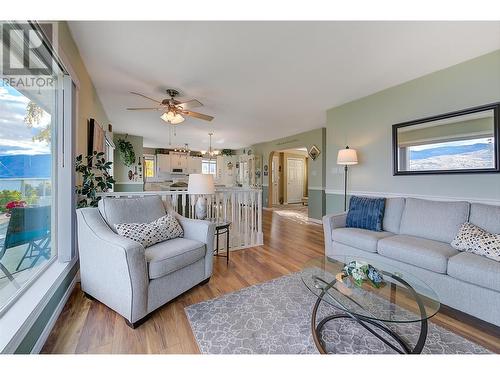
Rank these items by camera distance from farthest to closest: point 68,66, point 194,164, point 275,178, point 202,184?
point 194,164
point 275,178
point 202,184
point 68,66

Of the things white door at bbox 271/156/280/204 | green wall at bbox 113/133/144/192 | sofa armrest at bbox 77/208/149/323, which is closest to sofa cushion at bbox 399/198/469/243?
sofa armrest at bbox 77/208/149/323

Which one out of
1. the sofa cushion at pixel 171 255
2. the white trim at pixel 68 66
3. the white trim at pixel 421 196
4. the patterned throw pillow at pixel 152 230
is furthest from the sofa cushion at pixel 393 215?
the white trim at pixel 68 66

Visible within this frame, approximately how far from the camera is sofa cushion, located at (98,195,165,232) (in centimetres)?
194

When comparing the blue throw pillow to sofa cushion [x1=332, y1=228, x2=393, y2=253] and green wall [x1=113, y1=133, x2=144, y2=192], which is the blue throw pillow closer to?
sofa cushion [x1=332, y1=228, x2=393, y2=253]

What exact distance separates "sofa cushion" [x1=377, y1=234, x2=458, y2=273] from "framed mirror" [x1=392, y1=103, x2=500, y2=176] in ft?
3.53

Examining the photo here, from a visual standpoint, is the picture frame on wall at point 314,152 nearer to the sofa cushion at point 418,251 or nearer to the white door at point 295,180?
the white door at point 295,180

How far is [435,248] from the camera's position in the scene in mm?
1936

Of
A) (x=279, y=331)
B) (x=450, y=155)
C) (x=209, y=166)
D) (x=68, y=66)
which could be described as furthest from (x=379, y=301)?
(x=209, y=166)

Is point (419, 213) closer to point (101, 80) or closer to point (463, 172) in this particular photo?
point (463, 172)

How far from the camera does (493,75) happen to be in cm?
228

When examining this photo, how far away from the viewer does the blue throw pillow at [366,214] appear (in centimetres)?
265

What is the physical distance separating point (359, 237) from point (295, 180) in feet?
23.0

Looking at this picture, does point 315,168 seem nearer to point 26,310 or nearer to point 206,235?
point 206,235

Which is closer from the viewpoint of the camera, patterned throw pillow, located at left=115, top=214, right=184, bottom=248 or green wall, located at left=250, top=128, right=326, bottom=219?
patterned throw pillow, located at left=115, top=214, right=184, bottom=248
